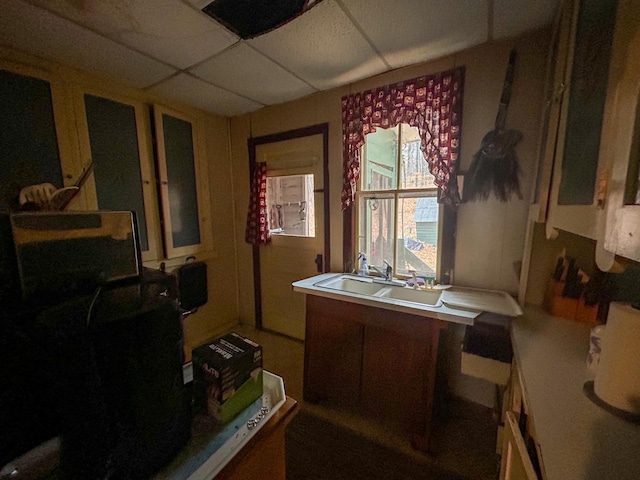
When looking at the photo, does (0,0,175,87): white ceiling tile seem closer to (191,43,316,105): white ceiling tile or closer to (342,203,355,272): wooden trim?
(191,43,316,105): white ceiling tile

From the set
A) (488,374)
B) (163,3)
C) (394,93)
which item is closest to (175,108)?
(163,3)

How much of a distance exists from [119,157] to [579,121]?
2523mm

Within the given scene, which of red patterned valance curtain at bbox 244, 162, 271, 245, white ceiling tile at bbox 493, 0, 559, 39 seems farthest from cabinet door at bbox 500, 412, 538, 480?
red patterned valance curtain at bbox 244, 162, 271, 245

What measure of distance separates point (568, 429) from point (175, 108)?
2.90m

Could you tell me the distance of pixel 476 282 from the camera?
1672 millimetres

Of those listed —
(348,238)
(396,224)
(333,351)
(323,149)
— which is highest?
(323,149)

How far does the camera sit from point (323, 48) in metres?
1.50

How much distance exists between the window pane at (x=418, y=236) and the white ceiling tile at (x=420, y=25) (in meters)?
0.89

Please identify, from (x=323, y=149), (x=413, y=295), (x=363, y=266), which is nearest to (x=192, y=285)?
(x=363, y=266)

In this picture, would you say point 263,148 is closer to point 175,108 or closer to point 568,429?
point 175,108

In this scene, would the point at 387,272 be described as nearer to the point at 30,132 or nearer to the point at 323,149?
the point at 323,149

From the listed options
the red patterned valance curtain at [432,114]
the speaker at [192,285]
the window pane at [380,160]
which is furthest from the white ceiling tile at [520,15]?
the speaker at [192,285]

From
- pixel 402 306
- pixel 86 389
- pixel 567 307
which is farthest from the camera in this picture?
pixel 402 306

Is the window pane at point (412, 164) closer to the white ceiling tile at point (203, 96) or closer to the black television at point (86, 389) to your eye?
the white ceiling tile at point (203, 96)
